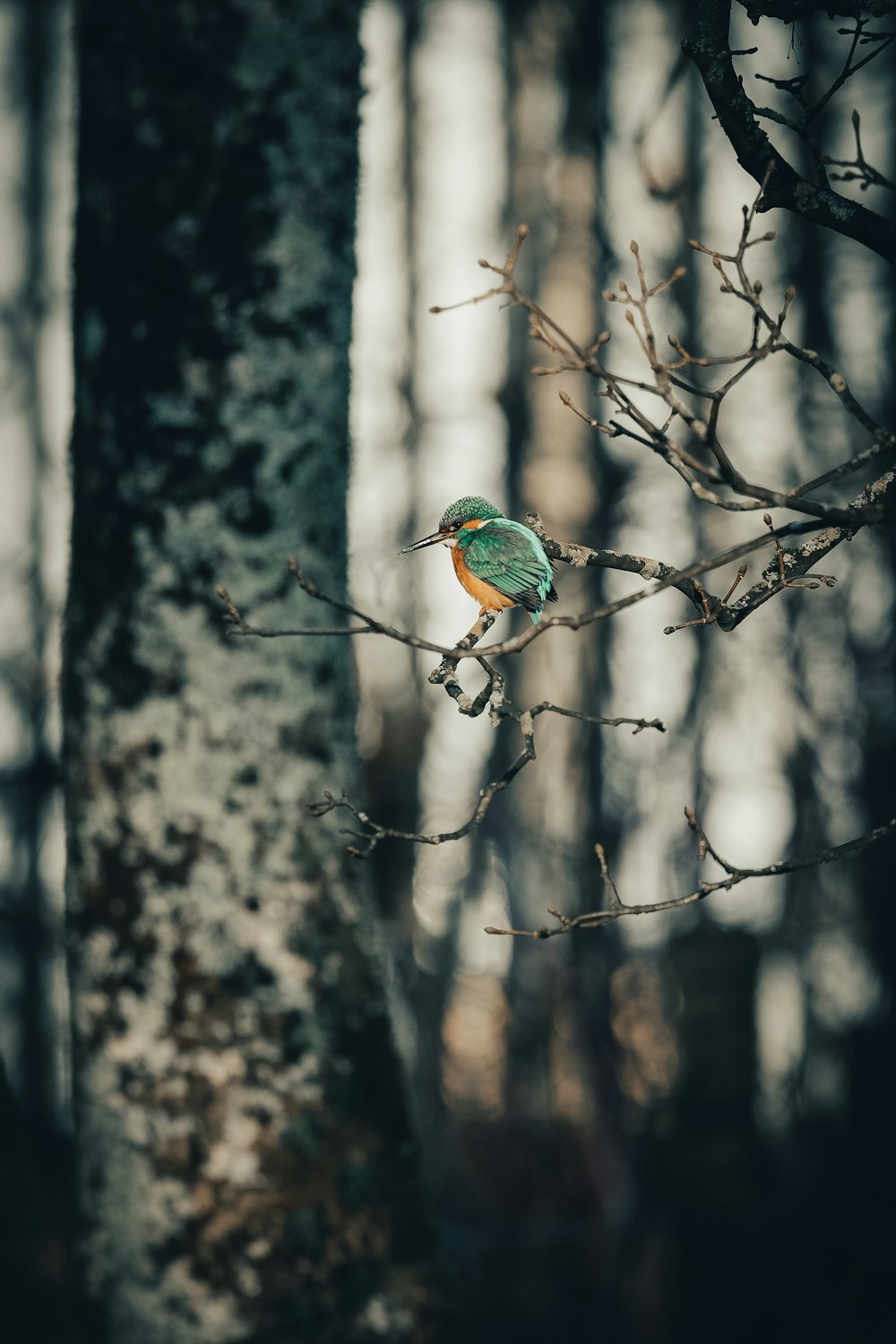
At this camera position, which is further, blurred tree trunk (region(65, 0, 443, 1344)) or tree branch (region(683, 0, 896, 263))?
blurred tree trunk (region(65, 0, 443, 1344))

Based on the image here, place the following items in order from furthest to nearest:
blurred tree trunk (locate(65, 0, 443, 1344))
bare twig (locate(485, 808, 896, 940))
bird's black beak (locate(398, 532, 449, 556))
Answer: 1. blurred tree trunk (locate(65, 0, 443, 1344))
2. bare twig (locate(485, 808, 896, 940))
3. bird's black beak (locate(398, 532, 449, 556))

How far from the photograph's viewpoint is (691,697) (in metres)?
8.32

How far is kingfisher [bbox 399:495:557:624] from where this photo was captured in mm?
1233

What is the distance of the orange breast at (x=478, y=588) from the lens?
1.25 m

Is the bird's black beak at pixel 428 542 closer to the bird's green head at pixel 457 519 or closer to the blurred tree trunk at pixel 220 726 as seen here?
the bird's green head at pixel 457 519

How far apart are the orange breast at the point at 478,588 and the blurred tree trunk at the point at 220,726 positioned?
3.00 ft

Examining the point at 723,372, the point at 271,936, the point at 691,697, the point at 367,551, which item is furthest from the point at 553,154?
the point at 271,936

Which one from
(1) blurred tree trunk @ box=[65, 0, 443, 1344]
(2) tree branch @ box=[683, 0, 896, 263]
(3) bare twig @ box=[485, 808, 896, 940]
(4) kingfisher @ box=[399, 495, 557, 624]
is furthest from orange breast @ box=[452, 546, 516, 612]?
(1) blurred tree trunk @ box=[65, 0, 443, 1344]

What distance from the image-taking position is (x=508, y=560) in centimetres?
123

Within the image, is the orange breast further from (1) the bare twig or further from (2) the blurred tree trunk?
(2) the blurred tree trunk

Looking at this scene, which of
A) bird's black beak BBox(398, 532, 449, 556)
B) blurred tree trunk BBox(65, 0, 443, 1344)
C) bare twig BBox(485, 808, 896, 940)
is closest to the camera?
bird's black beak BBox(398, 532, 449, 556)

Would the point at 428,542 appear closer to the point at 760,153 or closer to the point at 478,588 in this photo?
the point at 478,588

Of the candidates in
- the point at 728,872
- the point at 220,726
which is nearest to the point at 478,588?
the point at 728,872

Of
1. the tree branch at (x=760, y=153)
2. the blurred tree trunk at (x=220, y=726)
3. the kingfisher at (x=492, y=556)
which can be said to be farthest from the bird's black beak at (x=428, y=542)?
the blurred tree trunk at (x=220, y=726)
